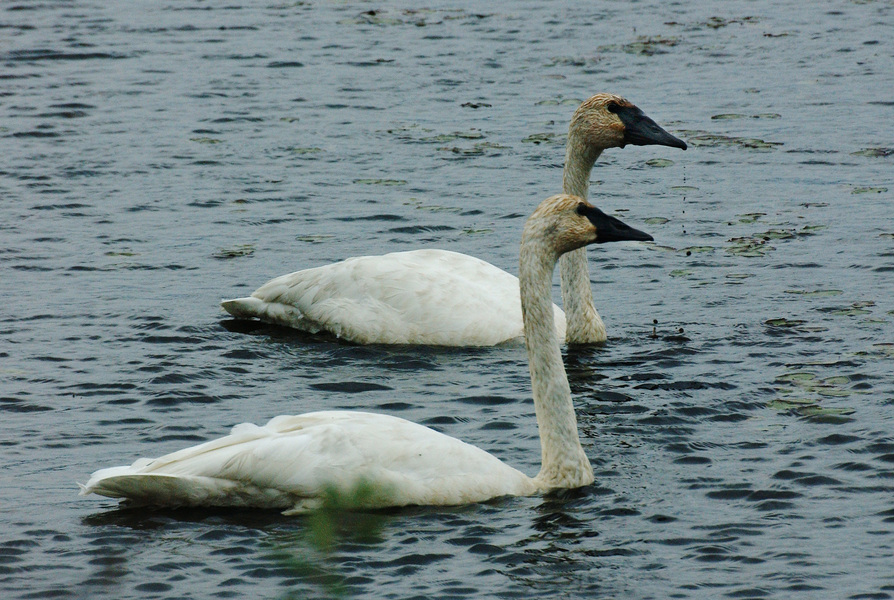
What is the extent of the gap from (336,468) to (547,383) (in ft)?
5.20

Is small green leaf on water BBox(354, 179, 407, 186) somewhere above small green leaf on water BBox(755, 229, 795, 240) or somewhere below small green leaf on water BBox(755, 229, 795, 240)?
above

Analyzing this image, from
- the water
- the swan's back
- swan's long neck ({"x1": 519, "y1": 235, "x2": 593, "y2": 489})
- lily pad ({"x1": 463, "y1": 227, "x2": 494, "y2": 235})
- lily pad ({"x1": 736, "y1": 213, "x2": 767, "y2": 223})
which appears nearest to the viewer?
the water

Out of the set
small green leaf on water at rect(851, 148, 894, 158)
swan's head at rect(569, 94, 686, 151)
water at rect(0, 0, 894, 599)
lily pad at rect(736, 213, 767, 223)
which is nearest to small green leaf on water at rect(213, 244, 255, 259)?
water at rect(0, 0, 894, 599)

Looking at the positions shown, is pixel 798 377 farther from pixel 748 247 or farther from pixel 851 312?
pixel 748 247

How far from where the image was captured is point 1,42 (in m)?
23.8

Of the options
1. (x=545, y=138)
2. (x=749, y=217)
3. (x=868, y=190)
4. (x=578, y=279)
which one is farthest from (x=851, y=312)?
(x=545, y=138)

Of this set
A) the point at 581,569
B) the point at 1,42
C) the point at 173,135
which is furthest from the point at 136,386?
the point at 1,42

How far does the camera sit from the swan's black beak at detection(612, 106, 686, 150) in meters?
12.0

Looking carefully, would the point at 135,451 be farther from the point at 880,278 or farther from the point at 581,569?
the point at 880,278

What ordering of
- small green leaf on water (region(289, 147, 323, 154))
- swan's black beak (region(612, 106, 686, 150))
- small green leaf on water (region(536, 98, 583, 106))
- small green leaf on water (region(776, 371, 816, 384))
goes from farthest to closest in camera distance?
small green leaf on water (region(536, 98, 583, 106)), small green leaf on water (region(289, 147, 323, 154)), swan's black beak (region(612, 106, 686, 150)), small green leaf on water (region(776, 371, 816, 384))

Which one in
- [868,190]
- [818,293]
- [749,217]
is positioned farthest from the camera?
[868,190]

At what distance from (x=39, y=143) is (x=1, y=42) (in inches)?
249

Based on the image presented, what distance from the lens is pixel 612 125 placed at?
12.1m

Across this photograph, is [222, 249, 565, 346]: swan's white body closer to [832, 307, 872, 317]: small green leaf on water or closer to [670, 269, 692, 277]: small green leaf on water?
[670, 269, 692, 277]: small green leaf on water
